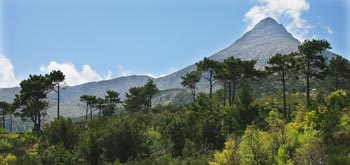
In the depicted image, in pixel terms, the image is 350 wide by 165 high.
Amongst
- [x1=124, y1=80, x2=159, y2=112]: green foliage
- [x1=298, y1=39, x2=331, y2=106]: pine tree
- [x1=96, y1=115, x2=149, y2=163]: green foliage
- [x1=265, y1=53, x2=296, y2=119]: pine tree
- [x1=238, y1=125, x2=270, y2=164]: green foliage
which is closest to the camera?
[x1=238, y1=125, x2=270, y2=164]: green foliage

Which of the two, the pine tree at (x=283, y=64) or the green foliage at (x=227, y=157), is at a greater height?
the pine tree at (x=283, y=64)

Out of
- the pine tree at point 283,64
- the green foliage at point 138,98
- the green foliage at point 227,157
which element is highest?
the pine tree at point 283,64

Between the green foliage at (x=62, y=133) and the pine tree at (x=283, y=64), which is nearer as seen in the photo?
the green foliage at (x=62, y=133)

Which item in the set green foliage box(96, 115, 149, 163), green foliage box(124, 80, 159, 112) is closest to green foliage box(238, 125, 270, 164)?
green foliage box(96, 115, 149, 163)

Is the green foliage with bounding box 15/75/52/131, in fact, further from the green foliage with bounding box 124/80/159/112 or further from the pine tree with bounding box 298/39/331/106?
the pine tree with bounding box 298/39/331/106

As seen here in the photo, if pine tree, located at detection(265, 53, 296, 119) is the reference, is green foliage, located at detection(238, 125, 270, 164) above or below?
below

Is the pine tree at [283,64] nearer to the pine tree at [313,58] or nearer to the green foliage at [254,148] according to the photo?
the pine tree at [313,58]

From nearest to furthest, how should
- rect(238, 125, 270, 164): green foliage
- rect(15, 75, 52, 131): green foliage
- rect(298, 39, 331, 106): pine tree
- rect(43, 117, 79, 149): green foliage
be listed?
rect(238, 125, 270, 164): green foliage
rect(298, 39, 331, 106): pine tree
rect(43, 117, 79, 149): green foliage
rect(15, 75, 52, 131): green foliage

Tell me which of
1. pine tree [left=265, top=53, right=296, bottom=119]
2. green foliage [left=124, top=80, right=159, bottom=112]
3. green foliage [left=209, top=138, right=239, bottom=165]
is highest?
pine tree [left=265, top=53, right=296, bottom=119]

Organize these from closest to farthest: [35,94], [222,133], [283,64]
Result: 1. [222,133]
2. [283,64]
3. [35,94]

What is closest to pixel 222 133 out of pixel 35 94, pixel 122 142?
pixel 122 142

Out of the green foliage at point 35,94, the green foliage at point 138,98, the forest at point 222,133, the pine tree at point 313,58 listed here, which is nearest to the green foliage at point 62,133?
the forest at point 222,133

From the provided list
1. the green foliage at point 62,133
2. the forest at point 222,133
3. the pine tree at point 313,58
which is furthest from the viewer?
the green foliage at point 62,133

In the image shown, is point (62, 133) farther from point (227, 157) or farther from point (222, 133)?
point (227, 157)
